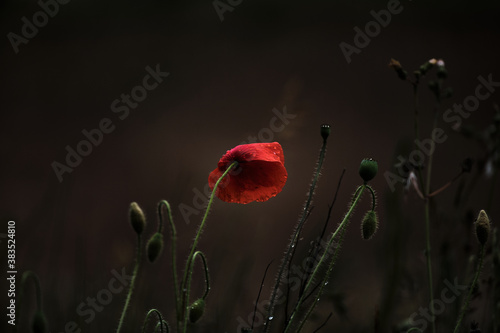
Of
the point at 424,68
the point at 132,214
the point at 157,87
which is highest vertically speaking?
the point at 157,87

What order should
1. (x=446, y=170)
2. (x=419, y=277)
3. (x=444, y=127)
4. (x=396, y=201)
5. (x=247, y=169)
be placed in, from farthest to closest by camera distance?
(x=446, y=170)
(x=444, y=127)
(x=419, y=277)
(x=396, y=201)
(x=247, y=169)

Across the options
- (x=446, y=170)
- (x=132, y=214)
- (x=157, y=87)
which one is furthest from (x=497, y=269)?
(x=157, y=87)

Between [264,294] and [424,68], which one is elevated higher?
[424,68]

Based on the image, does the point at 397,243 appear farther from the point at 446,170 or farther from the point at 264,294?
the point at 446,170
